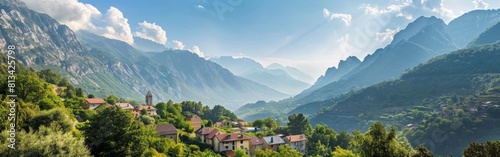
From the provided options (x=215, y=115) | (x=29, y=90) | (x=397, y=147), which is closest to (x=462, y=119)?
(x=215, y=115)

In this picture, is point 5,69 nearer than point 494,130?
Yes

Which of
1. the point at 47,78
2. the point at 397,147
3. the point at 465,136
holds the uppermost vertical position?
the point at 47,78

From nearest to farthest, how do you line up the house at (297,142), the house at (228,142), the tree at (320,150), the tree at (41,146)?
the tree at (41,146), the house at (228,142), the tree at (320,150), the house at (297,142)

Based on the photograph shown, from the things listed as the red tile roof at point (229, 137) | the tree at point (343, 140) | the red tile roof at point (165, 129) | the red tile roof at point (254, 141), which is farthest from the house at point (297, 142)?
the red tile roof at point (165, 129)

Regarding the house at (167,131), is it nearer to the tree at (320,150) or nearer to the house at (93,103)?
the house at (93,103)

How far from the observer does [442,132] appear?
16588cm

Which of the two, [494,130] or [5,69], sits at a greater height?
[5,69]

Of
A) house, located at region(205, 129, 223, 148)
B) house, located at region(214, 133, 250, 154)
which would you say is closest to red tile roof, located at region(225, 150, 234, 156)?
house, located at region(214, 133, 250, 154)

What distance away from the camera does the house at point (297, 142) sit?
311ft

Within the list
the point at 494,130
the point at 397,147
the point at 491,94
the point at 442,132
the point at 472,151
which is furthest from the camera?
the point at 491,94

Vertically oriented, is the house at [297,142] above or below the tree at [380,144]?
below

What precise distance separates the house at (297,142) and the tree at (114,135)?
59458 millimetres

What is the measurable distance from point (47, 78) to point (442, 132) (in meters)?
189

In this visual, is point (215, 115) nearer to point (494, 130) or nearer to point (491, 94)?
point (494, 130)
